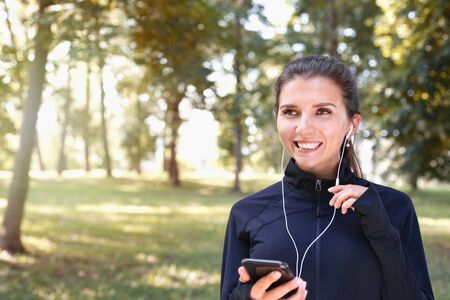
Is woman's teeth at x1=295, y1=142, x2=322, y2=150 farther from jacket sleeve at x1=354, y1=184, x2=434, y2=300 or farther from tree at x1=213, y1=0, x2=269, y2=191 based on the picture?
tree at x1=213, y1=0, x2=269, y2=191

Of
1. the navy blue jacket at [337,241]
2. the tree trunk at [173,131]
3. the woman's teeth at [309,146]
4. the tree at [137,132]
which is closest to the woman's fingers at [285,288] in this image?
the navy blue jacket at [337,241]

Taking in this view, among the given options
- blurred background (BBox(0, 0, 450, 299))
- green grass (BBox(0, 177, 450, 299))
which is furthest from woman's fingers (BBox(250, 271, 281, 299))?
green grass (BBox(0, 177, 450, 299))

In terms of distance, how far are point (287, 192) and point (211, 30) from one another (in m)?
7.57

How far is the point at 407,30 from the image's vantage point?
1104 cm

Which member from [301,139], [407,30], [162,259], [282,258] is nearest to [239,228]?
[282,258]

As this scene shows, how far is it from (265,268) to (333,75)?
88cm

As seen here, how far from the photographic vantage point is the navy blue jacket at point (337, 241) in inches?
75.2

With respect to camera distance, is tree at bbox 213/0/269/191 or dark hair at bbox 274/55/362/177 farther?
tree at bbox 213/0/269/191

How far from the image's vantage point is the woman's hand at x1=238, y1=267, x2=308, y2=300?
1.82 meters

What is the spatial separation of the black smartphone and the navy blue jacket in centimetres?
13

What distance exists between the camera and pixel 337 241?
2.05 m

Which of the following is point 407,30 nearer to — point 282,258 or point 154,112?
point 282,258

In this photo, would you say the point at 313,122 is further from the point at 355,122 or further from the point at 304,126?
the point at 355,122

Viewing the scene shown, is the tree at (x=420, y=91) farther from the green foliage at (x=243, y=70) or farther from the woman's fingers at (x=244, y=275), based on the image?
the woman's fingers at (x=244, y=275)
